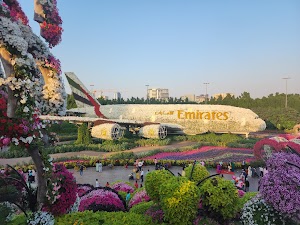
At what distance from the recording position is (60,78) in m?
6.39

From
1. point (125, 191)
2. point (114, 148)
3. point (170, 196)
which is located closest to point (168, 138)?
point (114, 148)

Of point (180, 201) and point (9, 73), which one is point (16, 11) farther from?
point (180, 201)

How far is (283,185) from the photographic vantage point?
7.08 m

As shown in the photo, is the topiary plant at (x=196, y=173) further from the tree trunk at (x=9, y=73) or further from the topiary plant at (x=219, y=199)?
the tree trunk at (x=9, y=73)

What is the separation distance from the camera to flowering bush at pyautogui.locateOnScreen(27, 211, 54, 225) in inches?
277

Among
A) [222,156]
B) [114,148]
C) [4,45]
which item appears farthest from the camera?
[114,148]

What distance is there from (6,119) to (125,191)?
9656mm

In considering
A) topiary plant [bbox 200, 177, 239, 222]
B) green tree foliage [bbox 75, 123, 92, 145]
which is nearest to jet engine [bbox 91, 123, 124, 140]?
green tree foliage [bbox 75, 123, 92, 145]

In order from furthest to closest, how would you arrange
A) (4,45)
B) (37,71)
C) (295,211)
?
1. (295,211)
2. (37,71)
3. (4,45)

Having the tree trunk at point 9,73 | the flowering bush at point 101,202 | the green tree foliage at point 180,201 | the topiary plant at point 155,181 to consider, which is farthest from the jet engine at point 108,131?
the tree trunk at point 9,73

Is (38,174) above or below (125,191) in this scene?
above

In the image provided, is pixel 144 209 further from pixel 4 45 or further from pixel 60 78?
pixel 4 45

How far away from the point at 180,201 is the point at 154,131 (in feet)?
97.1

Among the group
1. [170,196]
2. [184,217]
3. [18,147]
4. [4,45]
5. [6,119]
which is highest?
[4,45]
